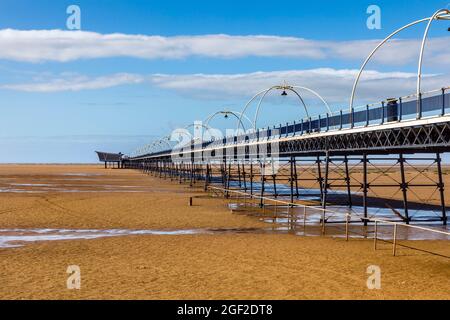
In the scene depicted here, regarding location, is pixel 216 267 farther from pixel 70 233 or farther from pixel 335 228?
pixel 335 228

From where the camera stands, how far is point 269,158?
47875 millimetres

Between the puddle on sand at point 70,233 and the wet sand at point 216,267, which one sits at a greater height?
the puddle on sand at point 70,233

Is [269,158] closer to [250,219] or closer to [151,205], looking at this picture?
[151,205]

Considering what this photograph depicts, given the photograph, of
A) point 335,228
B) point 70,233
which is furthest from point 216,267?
point 335,228

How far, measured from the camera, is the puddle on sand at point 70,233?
23920mm

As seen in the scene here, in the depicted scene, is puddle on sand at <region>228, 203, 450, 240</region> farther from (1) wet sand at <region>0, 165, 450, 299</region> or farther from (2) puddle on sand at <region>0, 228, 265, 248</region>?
(2) puddle on sand at <region>0, 228, 265, 248</region>

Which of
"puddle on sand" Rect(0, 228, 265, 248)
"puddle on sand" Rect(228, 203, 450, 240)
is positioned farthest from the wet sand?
"puddle on sand" Rect(228, 203, 450, 240)

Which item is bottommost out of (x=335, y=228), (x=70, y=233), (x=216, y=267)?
(x=335, y=228)

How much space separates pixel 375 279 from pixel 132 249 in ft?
31.5

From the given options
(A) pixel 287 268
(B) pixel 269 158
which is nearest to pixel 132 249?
(A) pixel 287 268

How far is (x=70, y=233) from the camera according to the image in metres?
26.0

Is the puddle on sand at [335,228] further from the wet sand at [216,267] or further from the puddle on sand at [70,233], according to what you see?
the puddle on sand at [70,233]

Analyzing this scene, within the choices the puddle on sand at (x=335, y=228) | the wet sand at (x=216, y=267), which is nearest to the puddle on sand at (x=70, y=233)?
the wet sand at (x=216, y=267)
